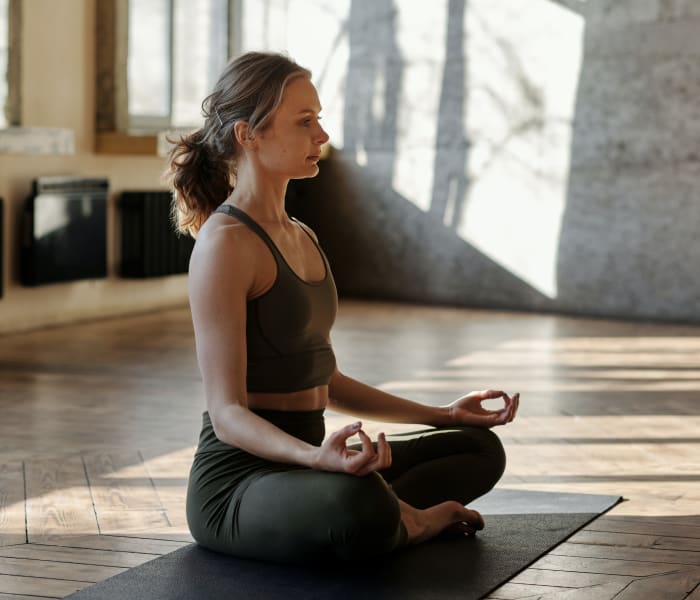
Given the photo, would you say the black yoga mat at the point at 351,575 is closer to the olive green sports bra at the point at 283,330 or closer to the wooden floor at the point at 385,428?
the wooden floor at the point at 385,428

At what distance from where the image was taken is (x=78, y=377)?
5.15m

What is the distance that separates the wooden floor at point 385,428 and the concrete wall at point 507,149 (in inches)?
24.3

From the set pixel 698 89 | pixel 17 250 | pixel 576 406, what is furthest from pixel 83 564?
pixel 698 89

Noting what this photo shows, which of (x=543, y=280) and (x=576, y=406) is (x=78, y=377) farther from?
(x=543, y=280)

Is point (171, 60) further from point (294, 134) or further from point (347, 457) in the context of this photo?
point (347, 457)

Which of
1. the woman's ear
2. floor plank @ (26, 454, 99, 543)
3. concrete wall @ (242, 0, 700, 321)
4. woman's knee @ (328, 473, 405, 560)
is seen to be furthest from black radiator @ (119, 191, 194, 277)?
woman's knee @ (328, 473, 405, 560)

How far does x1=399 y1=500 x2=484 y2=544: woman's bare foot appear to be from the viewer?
244 centimetres

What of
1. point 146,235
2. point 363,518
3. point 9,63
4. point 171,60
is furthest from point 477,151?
point 363,518

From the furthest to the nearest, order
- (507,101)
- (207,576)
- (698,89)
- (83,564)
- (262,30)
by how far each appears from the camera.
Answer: (262,30) < (507,101) < (698,89) < (83,564) < (207,576)

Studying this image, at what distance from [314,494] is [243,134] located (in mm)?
702

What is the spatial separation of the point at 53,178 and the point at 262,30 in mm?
2797

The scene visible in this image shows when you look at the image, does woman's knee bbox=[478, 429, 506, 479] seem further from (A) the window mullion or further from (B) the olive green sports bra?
(A) the window mullion

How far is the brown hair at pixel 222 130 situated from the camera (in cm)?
232

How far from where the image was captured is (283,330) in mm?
2332
